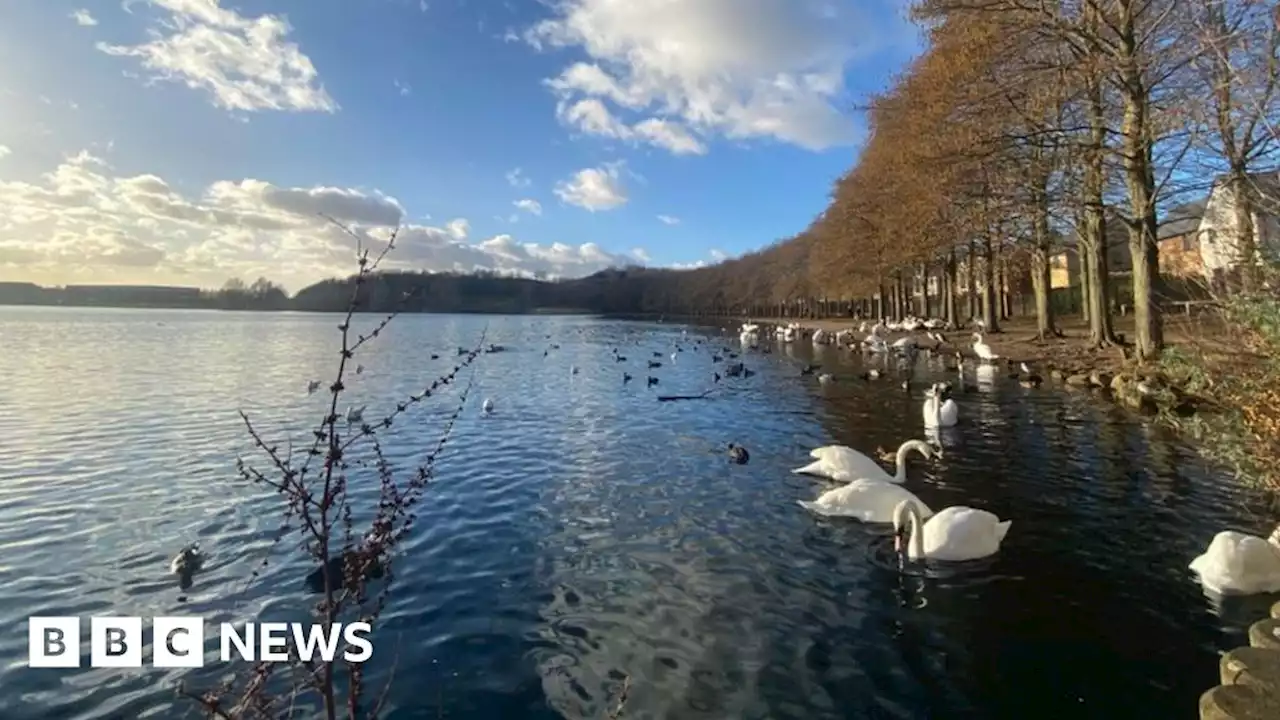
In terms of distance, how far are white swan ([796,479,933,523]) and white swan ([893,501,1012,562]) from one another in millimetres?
846

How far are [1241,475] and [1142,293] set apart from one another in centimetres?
1318

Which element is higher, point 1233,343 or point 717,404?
point 1233,343

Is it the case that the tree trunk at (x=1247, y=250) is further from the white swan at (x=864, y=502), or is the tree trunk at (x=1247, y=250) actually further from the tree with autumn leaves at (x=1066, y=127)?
the white swan at (x=864, y=502)

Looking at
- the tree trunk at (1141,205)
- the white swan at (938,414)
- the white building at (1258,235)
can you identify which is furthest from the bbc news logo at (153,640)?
the tree trunk at (1141,205)

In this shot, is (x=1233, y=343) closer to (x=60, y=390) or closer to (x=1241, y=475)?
(x=1241, y=475)

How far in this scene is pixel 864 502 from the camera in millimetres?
9375

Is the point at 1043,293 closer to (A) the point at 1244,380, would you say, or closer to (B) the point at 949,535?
(B) the point at 949,535

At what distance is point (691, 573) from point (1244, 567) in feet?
17.1

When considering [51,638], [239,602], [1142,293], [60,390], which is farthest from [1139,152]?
[60,390]

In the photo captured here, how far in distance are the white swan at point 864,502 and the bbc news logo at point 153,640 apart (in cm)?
578

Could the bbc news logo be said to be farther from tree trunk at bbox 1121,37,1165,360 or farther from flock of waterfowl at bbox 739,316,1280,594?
tree trunk at bbox 1121,37,1165,360

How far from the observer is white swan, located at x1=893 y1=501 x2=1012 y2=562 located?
26.0 ft

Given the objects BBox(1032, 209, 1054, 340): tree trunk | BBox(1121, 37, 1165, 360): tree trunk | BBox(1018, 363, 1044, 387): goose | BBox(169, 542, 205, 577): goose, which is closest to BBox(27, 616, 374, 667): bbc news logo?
BBox(169, 542, 205, 577): goose

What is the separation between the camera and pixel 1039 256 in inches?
1105
